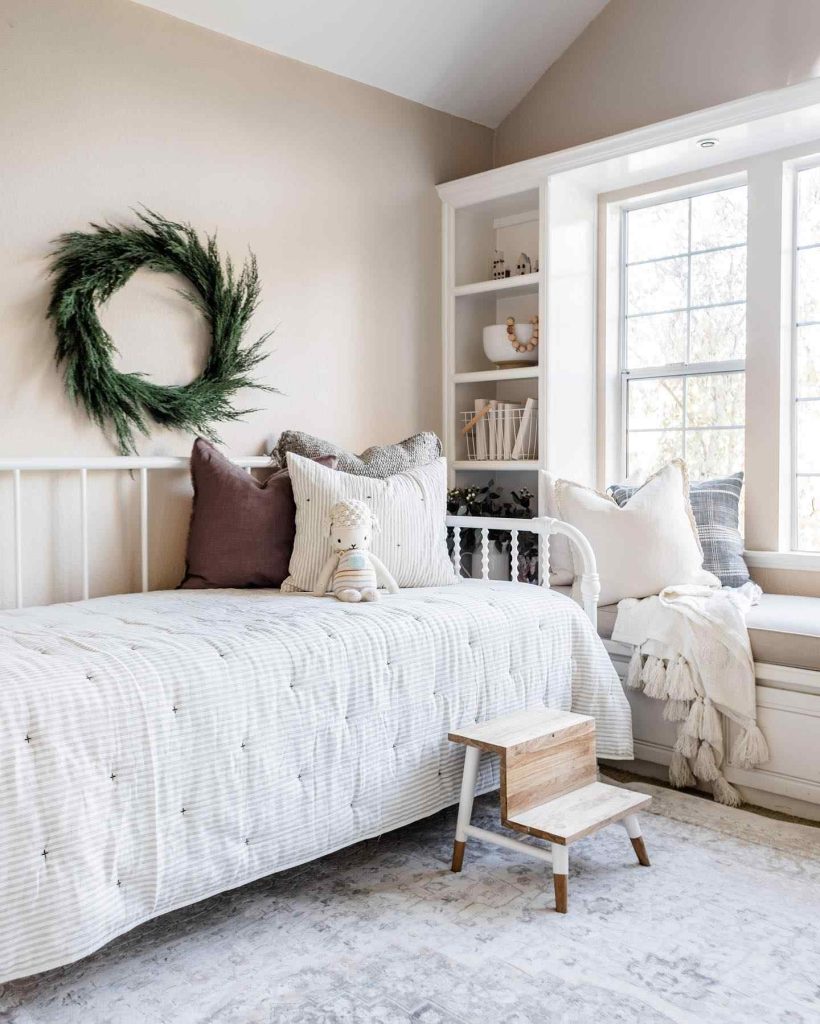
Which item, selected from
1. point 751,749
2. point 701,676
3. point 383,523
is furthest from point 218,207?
point 751,749

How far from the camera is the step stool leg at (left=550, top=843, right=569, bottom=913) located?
179 cm

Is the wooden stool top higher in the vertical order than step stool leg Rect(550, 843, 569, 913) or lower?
higher

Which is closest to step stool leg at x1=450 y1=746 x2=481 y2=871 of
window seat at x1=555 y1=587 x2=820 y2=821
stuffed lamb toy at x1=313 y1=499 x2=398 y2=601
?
stuffed lamb toy at x1=313 y1=499 x2=398 y2=601

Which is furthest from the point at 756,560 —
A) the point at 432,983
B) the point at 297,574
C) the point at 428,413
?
the point at 432,983

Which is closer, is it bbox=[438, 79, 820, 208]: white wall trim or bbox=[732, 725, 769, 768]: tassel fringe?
bbox=[732, 725, 769, 768]: tassel fringe

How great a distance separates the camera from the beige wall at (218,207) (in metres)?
2.32

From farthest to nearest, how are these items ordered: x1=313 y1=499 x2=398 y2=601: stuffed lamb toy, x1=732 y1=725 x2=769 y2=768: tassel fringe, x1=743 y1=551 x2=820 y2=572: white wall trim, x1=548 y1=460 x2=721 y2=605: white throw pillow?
x1=743 y1=551 x2=820 y2=572: white wall trim
x1=548 y1=460 x2=721 y2=605: white throw pillow
x1=732 y1=725 x2=769 y2=768: tassel fringe
x1=313 y1=499 x2=398 y2=601: stuffed lamb toy

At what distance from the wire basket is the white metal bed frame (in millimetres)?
482

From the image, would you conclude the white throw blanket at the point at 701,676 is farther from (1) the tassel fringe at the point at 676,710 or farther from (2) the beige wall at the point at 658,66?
(2) the beige wall at the point at 658,66

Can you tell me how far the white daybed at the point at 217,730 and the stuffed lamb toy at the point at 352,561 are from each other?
0.08 meters

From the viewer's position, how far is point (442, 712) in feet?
6.75

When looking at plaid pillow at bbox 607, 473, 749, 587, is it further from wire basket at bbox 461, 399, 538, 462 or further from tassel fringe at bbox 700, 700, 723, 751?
tassel fringe at bbox 700, 700, 723, 751

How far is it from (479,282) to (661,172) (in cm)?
Answer: 74

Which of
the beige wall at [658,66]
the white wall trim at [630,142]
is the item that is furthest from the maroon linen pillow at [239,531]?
the beige wall at [658,66]
